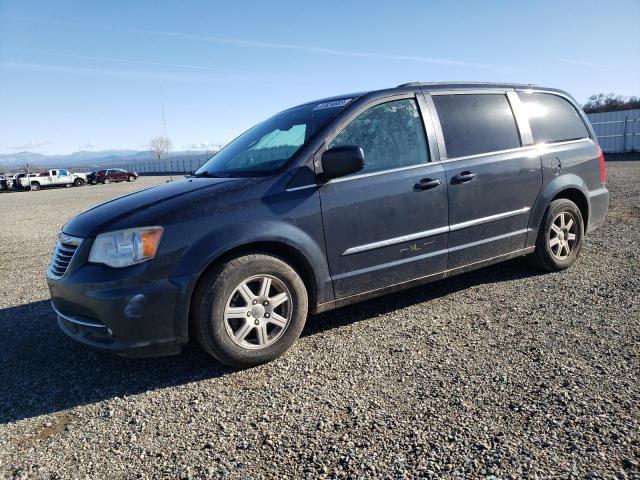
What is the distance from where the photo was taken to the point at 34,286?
5984 mm

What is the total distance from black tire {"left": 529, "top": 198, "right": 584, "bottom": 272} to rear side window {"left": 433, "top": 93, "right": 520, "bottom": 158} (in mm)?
821

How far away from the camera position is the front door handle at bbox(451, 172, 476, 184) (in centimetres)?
411

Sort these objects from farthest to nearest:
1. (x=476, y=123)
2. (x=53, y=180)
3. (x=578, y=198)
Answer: (x=53, y=180) < (x=578, y=198) < (x=476, y=123)

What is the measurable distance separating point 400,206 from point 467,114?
125 centimetres

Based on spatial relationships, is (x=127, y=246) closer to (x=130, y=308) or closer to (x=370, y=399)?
(x=130, y=308)

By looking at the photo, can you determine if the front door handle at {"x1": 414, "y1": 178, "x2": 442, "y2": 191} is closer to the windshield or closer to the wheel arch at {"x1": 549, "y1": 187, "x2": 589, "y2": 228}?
the windshield

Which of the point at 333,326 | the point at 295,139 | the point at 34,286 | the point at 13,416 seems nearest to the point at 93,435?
the point at 13,416

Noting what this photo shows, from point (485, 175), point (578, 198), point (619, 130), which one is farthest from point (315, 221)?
point (619, 130)

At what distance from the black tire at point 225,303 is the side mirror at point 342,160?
0.74 m

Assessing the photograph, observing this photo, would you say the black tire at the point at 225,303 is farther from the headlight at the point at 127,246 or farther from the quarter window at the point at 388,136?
the quarter window at the point at 388,136

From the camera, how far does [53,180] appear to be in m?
42.1

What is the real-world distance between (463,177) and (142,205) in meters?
2.56

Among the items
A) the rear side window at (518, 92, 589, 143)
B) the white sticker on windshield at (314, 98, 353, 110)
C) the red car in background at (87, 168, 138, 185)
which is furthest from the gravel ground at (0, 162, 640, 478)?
the red car in background at (87, 168, 138, 185)

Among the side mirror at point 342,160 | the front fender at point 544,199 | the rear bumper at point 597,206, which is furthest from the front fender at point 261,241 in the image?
the rear bumper at point 597,206
